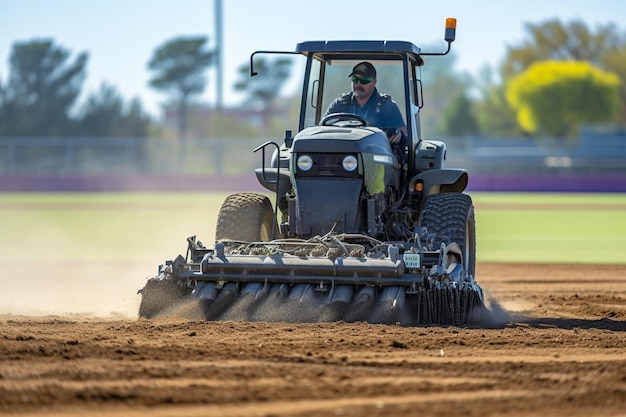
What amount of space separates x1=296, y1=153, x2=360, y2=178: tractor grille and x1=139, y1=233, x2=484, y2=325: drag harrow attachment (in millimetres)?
627

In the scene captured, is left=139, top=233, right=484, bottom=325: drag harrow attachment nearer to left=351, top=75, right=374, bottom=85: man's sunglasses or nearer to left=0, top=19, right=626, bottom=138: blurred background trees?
left=351, top=75, right=374, bottom=85: man's sunglasses

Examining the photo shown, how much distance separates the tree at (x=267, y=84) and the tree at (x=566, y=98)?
19.5 meters

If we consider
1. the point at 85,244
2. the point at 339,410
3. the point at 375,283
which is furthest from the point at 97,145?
the point at 339,410

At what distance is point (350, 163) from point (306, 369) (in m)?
3.38

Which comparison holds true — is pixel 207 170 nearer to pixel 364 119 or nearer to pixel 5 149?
pixel 5 149

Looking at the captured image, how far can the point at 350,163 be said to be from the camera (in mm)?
9945

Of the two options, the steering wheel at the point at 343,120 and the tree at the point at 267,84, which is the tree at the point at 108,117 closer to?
the tree at the point at 267,84

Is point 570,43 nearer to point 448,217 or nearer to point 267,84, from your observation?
point 267,84

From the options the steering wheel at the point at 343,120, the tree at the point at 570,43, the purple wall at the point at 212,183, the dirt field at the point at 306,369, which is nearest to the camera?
the dirt field at the point at 306,369

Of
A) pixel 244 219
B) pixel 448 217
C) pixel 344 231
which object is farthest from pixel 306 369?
pixel 244 219

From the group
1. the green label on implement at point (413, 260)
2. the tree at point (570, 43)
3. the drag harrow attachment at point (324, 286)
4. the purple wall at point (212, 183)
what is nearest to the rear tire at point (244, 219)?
the drag harrow attachment at point (324, 286)

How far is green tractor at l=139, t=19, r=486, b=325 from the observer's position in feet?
30.1

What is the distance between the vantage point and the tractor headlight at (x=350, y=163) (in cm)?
994

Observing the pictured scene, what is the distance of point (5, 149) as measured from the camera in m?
48.2
